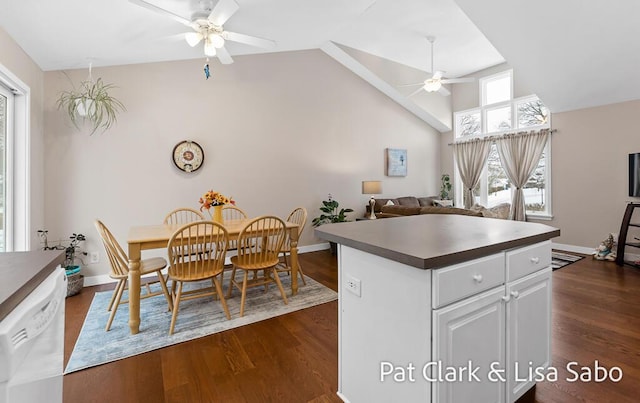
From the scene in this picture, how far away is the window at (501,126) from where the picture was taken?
5.36 metres

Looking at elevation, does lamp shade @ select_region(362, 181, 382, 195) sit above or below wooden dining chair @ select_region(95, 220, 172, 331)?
above

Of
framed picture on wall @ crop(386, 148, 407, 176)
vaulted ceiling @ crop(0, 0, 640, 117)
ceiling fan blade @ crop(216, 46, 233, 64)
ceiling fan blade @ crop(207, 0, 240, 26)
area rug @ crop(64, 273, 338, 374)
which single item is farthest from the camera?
framed picture on wall @ crop(386, 148, 407, 176)

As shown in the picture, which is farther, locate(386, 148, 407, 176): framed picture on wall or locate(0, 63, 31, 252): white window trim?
locate(386, 148, 407, 176): framed picture on wall

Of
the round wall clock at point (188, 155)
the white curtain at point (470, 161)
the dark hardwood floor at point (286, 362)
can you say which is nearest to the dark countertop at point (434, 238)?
the dark hardwood floor at point (286, 362)

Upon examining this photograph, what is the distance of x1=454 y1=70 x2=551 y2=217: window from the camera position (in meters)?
5.36

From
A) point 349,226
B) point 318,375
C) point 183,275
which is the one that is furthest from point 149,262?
point 349,226

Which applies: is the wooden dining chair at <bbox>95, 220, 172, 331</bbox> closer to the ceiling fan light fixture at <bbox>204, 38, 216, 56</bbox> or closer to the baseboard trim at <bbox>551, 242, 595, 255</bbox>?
the ceiling fan light fixture at <bbox>204, 38, 216, 56</bbox>

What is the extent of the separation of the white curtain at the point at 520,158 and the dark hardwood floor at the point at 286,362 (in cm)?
289

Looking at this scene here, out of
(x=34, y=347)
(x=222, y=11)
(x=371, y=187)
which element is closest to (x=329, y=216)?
(x=371, y=187)

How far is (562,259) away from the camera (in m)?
4.39

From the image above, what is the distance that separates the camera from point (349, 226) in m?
1.73

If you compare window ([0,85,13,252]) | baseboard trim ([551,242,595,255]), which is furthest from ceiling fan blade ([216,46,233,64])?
baseboard trim ([551,242,595,255])

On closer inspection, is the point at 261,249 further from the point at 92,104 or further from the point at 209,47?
the point at 92,104

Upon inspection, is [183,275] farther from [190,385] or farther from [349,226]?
[349,226]
